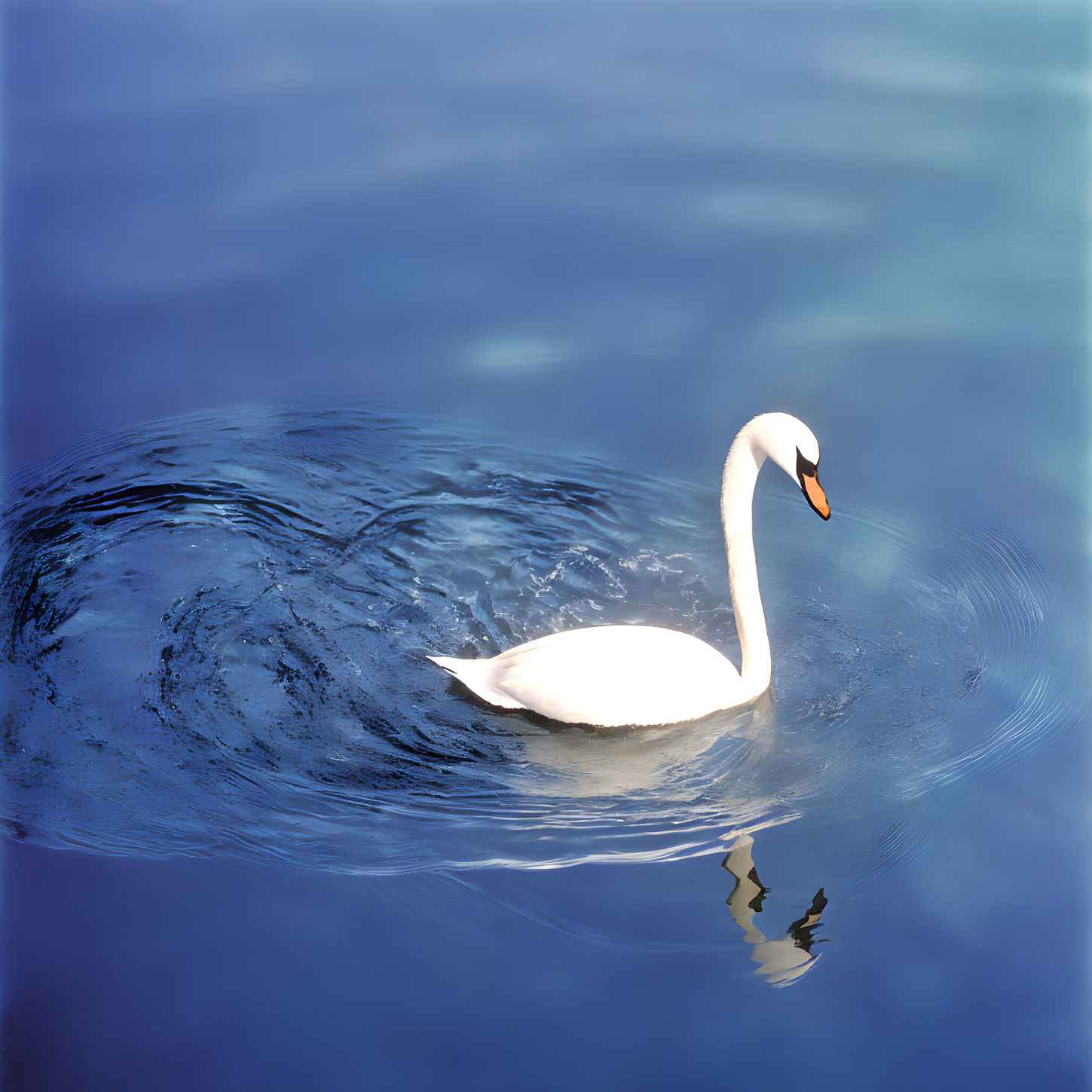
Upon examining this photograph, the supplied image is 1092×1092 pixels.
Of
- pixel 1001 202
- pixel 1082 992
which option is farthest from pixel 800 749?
pixel 1001 202

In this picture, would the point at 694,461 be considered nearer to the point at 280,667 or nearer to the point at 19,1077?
the point at 280,667

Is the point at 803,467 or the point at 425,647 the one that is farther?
the point at 425,647

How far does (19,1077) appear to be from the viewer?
12.4ft

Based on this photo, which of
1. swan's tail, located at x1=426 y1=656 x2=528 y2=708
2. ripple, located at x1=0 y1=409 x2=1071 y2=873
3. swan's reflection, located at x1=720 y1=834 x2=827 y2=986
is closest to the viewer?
swan's reflection, located at x1=720 y1=834 x2=827 y2=986

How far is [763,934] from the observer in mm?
4195

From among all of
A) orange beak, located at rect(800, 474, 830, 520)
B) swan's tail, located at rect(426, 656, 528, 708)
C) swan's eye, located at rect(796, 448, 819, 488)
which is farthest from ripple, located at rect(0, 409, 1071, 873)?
swan's eye, located at rect(796, 448, 819, 488)

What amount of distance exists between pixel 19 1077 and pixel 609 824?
84.6 inches

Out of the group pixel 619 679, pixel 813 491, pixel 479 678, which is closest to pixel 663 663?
pixel 619 679

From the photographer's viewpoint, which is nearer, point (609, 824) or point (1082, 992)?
point (1082, 992)

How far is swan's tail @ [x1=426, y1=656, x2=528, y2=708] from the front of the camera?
5.20 meters

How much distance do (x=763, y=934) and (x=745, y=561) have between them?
173cm

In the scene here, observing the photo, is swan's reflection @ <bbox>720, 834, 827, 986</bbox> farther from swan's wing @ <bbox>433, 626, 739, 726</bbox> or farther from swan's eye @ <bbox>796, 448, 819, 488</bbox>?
swan's eye @ <bbox>796, 448, 819, 488</bbox>

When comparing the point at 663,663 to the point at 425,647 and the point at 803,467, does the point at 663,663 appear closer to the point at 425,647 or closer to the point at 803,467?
the point at 803,467

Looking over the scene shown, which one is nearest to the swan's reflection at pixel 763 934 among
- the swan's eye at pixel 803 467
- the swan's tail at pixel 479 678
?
the swan's tail at pixel 479 678
